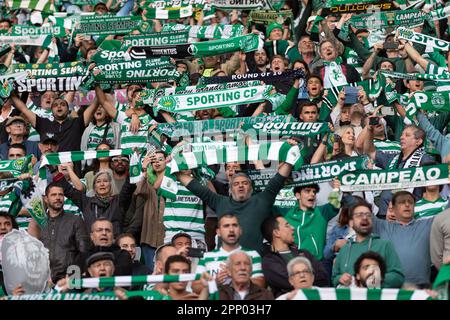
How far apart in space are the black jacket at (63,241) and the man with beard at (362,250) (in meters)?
2.78

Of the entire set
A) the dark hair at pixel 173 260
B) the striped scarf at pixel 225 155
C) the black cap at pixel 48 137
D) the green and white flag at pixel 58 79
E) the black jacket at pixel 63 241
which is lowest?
the dark hair at pixel 173 260

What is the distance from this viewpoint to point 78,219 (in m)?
15.3

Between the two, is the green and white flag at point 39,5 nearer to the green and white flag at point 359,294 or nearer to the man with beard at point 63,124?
the man with beard at point 63,124

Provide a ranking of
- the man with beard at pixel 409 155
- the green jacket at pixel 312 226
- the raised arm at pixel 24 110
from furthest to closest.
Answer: the raised arm at pixel 24 110
the man with beard at pixel 409 155
the green jacket at pixel 312 226

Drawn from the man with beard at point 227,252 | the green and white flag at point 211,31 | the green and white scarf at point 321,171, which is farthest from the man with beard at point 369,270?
the green and white flag at point 211,31

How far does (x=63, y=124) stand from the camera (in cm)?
1806

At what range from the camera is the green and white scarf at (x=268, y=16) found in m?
20.9

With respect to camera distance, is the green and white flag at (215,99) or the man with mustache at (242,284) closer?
the man with mustache at (242,284)

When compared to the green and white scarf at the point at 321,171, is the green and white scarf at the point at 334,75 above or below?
above

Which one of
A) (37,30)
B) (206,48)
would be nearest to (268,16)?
(206,48)

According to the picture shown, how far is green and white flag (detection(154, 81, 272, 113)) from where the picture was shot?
16.8 m

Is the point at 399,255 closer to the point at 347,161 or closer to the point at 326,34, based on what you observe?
the point at 347,161

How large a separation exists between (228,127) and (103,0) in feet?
28.0

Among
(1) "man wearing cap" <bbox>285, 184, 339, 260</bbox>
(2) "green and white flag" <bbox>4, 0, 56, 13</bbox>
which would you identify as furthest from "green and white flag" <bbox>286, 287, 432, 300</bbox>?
(2) "green and white flag" <bbox>4, 0, 56, 13</bbox>
